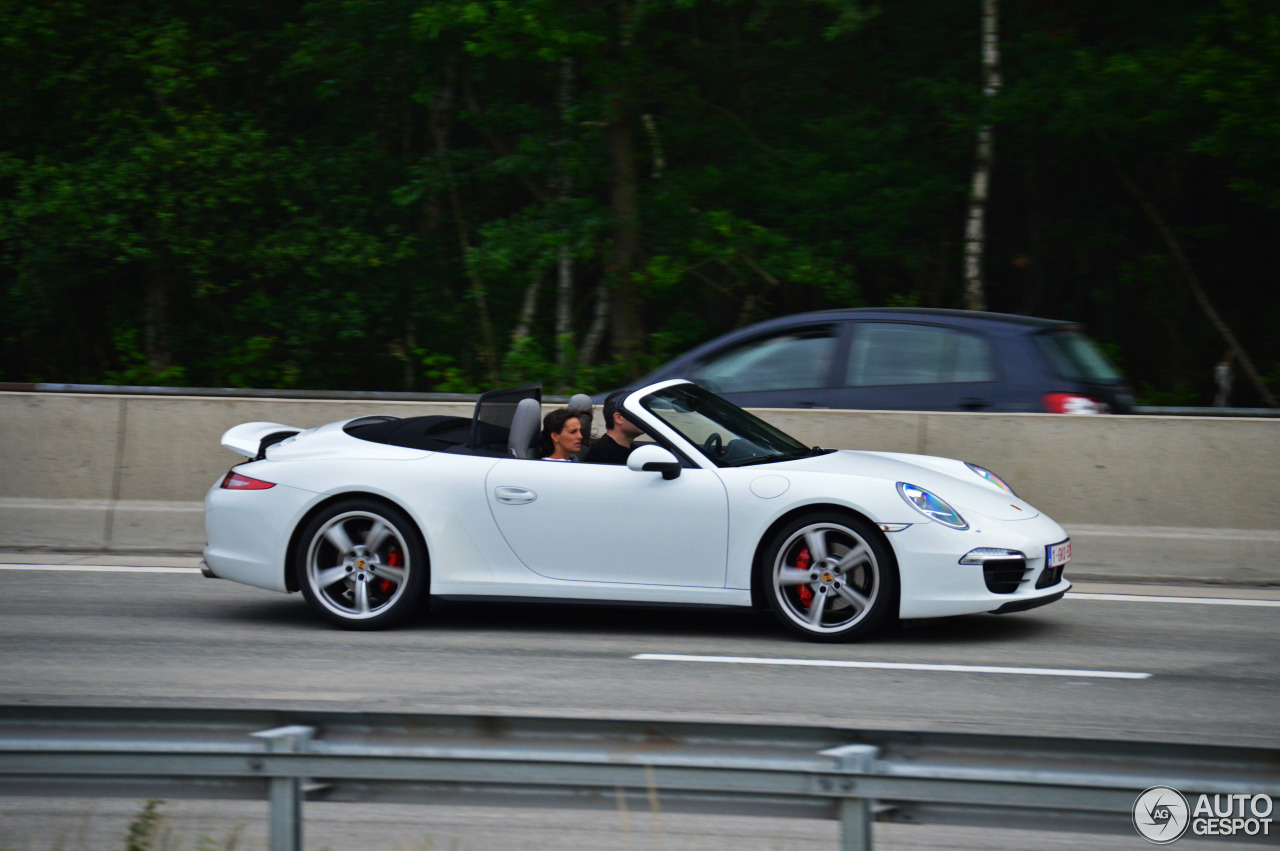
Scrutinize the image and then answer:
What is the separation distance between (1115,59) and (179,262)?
13385mm

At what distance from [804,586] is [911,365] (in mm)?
2892

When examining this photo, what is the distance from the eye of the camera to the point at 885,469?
22.6 feet

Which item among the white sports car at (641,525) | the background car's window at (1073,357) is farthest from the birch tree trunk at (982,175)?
Result: the white sports car at (641,525)

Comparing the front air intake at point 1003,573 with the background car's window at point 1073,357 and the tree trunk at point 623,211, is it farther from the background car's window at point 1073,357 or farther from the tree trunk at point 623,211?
the tree trunk at point 623,211

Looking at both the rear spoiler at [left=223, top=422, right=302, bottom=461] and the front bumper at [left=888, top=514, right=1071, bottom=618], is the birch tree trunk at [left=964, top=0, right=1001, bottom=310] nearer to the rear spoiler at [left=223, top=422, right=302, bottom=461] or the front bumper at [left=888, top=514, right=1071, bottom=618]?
the front bumper at [left=888, top=514, right=1071, bottom=618]

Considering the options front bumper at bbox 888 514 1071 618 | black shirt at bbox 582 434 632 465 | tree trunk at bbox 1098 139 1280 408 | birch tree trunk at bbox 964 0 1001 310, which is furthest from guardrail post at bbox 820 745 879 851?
tree trunk at bbox 1098 139 1280 408

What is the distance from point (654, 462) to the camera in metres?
6.63

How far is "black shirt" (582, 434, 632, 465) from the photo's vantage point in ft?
23.0

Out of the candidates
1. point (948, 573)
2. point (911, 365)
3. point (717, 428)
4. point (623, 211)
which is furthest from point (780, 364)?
point (623, 211)

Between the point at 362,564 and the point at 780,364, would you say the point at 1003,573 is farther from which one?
the point at 362,564

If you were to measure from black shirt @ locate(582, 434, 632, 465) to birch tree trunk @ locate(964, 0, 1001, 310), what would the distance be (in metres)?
11.5

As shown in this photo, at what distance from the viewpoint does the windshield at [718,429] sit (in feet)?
22.8

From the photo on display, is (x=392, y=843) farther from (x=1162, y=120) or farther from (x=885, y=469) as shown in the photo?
(x=1162, y=120)

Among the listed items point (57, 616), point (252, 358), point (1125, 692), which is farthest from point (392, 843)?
point (252, 358)
